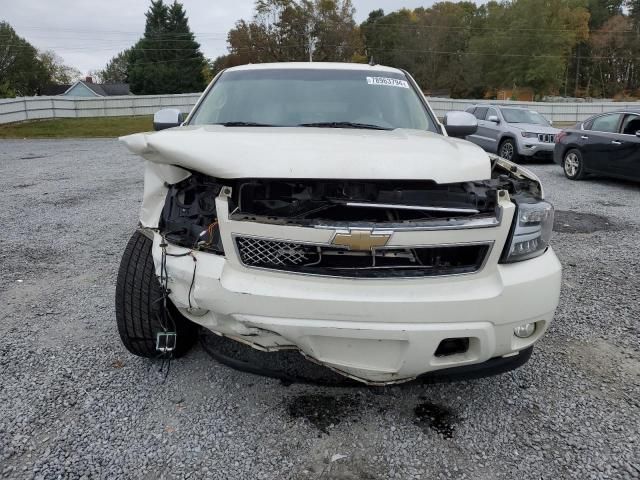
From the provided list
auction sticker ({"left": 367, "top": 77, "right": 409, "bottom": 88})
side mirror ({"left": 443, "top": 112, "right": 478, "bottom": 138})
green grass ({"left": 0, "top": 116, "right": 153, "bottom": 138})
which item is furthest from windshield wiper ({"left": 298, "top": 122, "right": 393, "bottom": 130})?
green grass ({"left": 0, "top": 116, "right": 153, "bottom": 138})

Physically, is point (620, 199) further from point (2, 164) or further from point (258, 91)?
point (2, 164)

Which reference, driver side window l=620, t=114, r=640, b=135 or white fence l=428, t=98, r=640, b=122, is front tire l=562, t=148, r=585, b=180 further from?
white fence l=428, t=98, r=640, b=122

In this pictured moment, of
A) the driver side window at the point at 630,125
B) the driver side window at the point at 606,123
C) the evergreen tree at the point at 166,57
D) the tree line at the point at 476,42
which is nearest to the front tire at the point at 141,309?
the driver side window at the point at 630,125

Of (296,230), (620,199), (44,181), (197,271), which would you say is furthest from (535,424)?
(44,181)

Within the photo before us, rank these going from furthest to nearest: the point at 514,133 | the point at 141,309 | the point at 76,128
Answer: the point at 76,128
the point at 514,133
the point at 141,309

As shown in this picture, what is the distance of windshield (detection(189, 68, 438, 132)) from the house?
65205mm

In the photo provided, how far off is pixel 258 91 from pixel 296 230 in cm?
193

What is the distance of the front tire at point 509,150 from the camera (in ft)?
39.3

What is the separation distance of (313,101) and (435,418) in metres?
2.20

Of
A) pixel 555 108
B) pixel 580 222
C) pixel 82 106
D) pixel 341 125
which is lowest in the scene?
pixel 580 222

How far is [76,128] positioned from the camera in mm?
22547

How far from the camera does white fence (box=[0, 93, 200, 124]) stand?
2295cm

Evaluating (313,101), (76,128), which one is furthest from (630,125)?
(76,128)

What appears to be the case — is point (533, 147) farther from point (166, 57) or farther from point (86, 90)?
point (86, 90)
